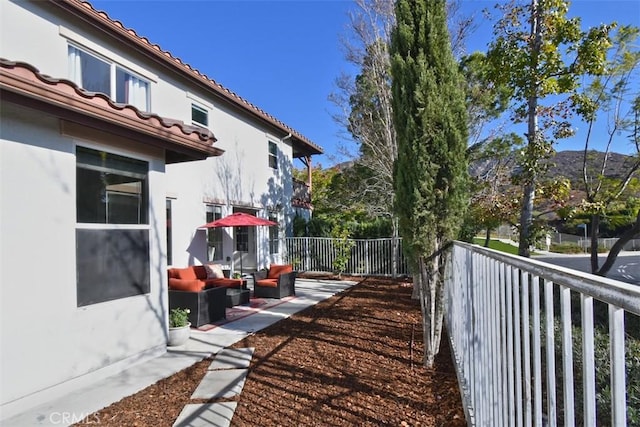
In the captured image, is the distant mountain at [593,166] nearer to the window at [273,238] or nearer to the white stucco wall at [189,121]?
the white stucco wall at [189,121]

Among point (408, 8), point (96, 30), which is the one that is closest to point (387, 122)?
point (408, 8)

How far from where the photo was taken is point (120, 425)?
3654 millimetres

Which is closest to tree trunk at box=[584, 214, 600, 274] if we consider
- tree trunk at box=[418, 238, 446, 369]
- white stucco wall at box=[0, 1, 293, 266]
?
tree trunk at box=[418, 238, 446, 369]

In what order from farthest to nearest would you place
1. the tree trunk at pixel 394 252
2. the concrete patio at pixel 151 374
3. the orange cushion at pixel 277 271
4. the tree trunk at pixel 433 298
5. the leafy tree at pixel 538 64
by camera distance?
the tree trunk at pixel 394 252 → the orange cushion at pixel 277 271 → the leafy tree at pixel 538 64 → the tree trunk at pixel 433 298 → the concrete patio at pixel 151 374

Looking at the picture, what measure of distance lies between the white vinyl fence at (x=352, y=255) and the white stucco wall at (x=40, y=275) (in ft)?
37.0

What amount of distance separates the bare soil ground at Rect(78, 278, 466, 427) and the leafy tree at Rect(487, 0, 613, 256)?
3897mm

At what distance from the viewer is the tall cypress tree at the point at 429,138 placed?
4812mm

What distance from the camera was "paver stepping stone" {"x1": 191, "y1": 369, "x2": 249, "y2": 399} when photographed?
14.1ft

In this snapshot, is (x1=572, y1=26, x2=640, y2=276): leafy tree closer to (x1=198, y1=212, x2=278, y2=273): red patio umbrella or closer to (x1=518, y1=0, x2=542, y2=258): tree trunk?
(x1=518, y1=0, x2=542, y2=258): tree trunk

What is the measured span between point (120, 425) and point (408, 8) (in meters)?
6.04

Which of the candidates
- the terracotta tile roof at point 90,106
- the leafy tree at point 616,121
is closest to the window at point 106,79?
the terracotta tile roof at point 90,106

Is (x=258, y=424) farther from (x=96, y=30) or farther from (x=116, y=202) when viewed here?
(x=96, y=30)

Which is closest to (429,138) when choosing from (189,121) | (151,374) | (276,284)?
(151,374)

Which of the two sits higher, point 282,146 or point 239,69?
point 239,69
